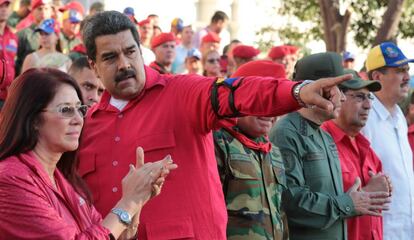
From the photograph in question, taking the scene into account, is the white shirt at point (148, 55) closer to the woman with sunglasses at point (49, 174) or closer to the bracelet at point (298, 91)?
the woman with sunglasses at point (49, 174)

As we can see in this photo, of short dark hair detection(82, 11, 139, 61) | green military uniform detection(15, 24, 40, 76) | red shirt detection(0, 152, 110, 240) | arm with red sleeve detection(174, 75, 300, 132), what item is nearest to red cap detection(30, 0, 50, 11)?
green military uniform detection(15, 24, 40, 76)

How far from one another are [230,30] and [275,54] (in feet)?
45.9

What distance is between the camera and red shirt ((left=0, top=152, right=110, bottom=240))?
3.76 meters

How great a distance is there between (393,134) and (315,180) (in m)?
1.46

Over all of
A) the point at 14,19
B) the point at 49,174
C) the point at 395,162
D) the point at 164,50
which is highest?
the point at 14,19

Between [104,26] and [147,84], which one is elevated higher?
[104,26]

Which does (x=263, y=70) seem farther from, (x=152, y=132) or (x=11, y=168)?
(x=11, y=168)

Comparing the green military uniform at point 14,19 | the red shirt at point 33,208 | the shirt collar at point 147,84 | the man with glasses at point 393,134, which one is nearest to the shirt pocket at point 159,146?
the shirt collar at point 147,84

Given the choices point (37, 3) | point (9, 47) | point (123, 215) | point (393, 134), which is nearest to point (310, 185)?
point (393, 134)

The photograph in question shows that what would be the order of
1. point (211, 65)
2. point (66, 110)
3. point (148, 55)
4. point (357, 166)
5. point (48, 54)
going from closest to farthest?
point (66, 110) → point (357, 166) → point (48, 54) → point (211, 65) → point (148, 55)

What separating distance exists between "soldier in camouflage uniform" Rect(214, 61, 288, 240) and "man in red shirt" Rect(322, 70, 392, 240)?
3.27 ft

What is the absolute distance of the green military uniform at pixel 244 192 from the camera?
206 inches

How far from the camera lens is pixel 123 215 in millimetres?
4117

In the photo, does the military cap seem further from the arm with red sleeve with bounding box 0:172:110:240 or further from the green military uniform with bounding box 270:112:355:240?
the arm with red sleeve with bounding box 0:172:110:240
